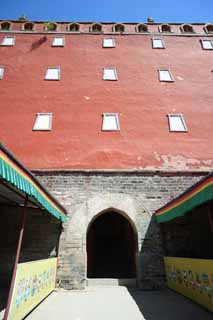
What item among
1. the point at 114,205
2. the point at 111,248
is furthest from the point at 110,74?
the point at 111,248

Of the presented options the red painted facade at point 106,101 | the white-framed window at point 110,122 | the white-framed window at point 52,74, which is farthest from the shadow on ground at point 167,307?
the white-framed window at point 52,74

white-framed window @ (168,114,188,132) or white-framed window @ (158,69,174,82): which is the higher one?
white-framed window @ (158,69,174,82)

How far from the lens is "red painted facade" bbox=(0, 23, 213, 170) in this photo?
8578mm

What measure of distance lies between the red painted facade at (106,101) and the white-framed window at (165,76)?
0.27m

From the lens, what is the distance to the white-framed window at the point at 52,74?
10.8 meters

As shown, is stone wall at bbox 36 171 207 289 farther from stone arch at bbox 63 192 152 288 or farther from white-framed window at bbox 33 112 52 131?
white-framed window at bbox 33 112 52 131

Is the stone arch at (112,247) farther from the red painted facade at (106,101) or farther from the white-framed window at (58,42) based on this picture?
the white-framed window at (58,42)

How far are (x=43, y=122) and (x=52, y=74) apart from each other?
10.7 feet

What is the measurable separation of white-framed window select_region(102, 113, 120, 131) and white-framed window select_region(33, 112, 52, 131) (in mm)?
2338

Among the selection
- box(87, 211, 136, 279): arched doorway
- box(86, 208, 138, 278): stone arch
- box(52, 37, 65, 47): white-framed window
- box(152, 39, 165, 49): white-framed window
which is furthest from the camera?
box(152, 39, 165, 49): white-framed window

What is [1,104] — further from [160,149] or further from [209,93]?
[209,93]

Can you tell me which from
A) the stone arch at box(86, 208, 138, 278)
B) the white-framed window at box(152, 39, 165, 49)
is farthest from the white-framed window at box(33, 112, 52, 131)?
the white-framed window at box(152, 39, 165, 49)

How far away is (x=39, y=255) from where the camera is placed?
6828 mm

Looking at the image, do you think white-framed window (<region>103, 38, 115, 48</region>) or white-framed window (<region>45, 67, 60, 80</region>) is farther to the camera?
white-framed window (<region>103, 38, 115, 48</region>)
